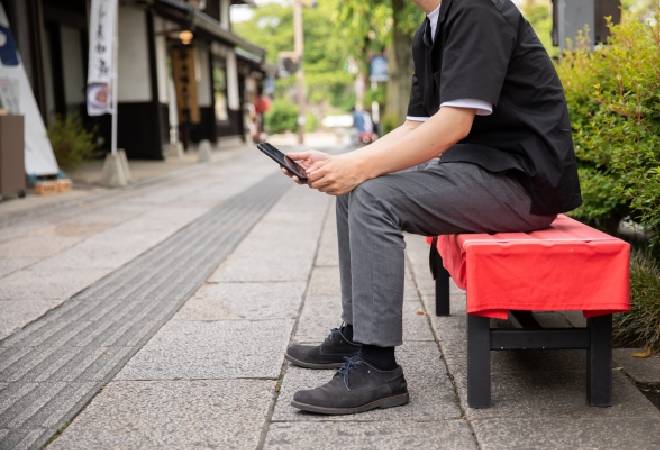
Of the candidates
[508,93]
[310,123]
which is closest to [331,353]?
[508,93]

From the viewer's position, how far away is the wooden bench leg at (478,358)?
2.65 meters

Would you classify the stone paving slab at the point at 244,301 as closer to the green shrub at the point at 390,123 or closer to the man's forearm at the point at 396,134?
the man's forearm at the point at 396,134

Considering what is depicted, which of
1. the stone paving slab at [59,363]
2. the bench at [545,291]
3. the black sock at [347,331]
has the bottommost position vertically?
the stone paving slab at [59,363]

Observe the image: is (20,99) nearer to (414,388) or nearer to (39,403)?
(39,403)

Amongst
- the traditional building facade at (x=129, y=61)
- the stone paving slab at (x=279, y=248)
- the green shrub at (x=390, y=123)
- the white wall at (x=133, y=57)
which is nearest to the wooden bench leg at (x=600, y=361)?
the stone paving slab at (x=279, y=248)

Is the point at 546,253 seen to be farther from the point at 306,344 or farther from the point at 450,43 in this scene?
the point at 306,344

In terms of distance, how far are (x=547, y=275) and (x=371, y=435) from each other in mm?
769

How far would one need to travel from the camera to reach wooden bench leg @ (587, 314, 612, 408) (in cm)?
266

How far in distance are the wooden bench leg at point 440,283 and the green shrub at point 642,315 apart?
832 mm

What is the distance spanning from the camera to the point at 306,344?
11.5ft

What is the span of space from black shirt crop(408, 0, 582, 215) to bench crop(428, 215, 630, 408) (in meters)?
0.25

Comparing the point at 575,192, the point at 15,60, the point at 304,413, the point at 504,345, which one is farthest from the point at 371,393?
the point at 15,60

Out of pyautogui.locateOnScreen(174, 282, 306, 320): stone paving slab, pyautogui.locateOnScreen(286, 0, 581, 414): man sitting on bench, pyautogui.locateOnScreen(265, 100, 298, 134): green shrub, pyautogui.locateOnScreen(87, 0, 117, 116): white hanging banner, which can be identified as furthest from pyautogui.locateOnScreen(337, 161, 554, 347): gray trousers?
pyautogui.locateOnScreen(265, 100, 298, 134): green shrub

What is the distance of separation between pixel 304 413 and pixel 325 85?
2210 inches
